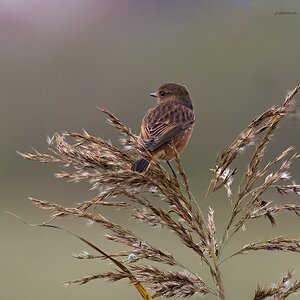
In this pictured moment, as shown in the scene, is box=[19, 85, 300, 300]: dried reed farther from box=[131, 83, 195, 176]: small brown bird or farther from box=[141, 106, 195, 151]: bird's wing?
box=[141, 106, 195, 151]: bird's wing

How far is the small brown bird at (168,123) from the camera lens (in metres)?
3.56

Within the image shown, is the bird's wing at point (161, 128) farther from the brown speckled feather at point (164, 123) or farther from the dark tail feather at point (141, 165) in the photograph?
the dark tail feather at point (141, 165)

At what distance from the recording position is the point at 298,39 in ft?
51.2

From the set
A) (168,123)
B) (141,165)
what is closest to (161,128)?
(168,123)

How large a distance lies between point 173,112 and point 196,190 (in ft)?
23.1

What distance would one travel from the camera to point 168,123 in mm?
3803

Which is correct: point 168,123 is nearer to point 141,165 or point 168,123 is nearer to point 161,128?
point 161,128

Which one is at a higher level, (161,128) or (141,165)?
(161,128)

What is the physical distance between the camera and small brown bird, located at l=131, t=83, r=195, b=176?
3559 millimetres

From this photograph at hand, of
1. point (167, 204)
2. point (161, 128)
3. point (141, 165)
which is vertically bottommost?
point (167, 204)

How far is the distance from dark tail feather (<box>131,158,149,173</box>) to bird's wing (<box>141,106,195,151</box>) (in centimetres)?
91

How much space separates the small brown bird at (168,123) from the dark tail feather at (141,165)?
776mm

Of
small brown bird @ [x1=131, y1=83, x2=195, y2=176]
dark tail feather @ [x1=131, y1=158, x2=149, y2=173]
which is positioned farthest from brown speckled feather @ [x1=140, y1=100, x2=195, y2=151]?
dark tail feather @ [x1=131, y1=158, x2=149, y2=173]

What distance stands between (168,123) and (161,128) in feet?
0.23
